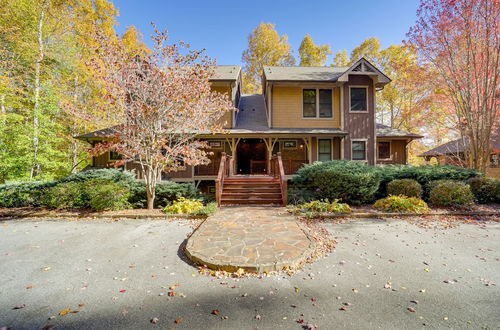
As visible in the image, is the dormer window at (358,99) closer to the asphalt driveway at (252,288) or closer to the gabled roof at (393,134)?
the gabled roof at (393,134)

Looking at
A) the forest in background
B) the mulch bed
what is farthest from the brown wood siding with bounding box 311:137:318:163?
the mulch bed

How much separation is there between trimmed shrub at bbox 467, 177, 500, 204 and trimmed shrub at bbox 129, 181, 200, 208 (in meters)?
10.6

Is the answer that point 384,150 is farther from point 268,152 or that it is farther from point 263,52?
point 263,52

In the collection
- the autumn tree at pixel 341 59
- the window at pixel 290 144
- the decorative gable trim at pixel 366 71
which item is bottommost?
the window at pixel 290 144

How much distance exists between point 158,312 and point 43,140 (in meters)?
14.4

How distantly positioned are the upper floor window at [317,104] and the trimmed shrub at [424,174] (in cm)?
534

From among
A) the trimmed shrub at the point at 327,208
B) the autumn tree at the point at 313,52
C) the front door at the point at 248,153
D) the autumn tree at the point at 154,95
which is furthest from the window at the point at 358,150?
the autumn tree at the point at 313,52

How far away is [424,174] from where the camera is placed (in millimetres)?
8656

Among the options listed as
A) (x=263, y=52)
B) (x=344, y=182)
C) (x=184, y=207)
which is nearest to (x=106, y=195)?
(x=184, y=207)

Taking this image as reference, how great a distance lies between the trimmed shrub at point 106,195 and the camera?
24.8 ft

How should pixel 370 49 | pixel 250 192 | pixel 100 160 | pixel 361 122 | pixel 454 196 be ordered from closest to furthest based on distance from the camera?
pixel 454 196 < pixel 250 192 < pixel 361 122 < pixel 100 160 < pixel 370 49

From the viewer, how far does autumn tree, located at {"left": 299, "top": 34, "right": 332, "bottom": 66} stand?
23.0 m

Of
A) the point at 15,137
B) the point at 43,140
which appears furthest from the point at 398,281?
the point at 43,140

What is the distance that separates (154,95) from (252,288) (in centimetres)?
673
